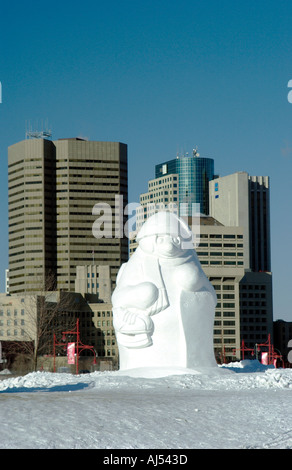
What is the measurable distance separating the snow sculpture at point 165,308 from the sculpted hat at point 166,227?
0.16 feet

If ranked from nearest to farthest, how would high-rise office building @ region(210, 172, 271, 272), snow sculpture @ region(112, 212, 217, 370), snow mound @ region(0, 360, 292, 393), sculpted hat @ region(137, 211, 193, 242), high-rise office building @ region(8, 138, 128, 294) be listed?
snow mound @ region(0, 360, 292, 393) → snow sculpture @ region(112, 212, 217, 370) → sculpted hat @ region(137, 211, 193, 242) → high-rise office building @ region(8, 138, 128, 294) → high-rise office building @ region(210, 172, 271, 272)

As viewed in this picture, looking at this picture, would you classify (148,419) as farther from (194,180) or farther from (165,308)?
(194,180)

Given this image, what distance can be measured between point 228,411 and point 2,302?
318 ft

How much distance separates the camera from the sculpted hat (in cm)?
3104

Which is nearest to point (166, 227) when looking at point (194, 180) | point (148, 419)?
point (148, 419)

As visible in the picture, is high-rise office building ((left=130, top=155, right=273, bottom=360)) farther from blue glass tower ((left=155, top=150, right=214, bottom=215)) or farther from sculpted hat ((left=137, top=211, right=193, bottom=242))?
sculpted hat ((left=137, top=211, right=193, bottom=242))

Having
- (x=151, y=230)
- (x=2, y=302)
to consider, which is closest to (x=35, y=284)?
(x=2, y=302)

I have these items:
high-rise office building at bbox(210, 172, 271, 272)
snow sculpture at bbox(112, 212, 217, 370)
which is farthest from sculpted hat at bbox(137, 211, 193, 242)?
high-rise office building at bbox(210, 172, 271, 272)

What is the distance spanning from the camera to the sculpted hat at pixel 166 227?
102ft

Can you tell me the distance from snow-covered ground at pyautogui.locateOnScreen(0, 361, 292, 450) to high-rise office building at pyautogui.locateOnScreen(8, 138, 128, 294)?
124813 millimetres

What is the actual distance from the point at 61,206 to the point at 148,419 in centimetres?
13482

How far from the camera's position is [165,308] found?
30.1m

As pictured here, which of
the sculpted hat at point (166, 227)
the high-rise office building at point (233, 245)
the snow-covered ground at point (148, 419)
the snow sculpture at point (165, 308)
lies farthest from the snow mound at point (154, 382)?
the high-rise office building at point (233, 245)

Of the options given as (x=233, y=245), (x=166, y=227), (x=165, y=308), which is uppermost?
(x=233, y=245)
